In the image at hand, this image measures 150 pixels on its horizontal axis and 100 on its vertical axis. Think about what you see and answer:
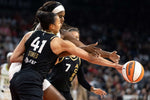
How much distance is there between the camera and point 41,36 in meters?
3.43

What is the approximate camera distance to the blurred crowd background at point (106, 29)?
10875mm

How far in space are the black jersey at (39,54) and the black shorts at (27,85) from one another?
3.5 inches

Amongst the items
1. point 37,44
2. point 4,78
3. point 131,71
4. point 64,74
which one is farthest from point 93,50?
point 4,78

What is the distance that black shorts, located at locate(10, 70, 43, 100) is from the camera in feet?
10.6

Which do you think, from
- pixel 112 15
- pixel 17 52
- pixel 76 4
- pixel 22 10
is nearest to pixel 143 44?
pixel 112 15

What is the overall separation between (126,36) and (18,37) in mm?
6449

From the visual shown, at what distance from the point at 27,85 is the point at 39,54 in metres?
0.38

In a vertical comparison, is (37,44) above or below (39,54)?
Result: above

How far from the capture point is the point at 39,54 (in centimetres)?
335

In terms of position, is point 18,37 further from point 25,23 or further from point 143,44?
point 143,44

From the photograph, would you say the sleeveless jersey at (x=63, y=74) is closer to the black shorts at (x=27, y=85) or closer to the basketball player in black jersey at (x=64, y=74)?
the basketball player in black jersey at (x=64, y=74)

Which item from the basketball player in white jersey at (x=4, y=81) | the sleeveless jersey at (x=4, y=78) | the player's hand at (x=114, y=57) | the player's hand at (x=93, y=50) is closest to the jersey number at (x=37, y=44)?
the player's hand at (x=93, y=50)

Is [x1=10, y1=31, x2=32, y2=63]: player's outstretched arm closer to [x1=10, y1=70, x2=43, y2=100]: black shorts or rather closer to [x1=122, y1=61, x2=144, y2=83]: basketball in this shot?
[x1=10, y1=70, x2=43, y2=100]: black shorts

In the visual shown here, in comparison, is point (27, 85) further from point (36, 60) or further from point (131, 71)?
point (131, 71)
